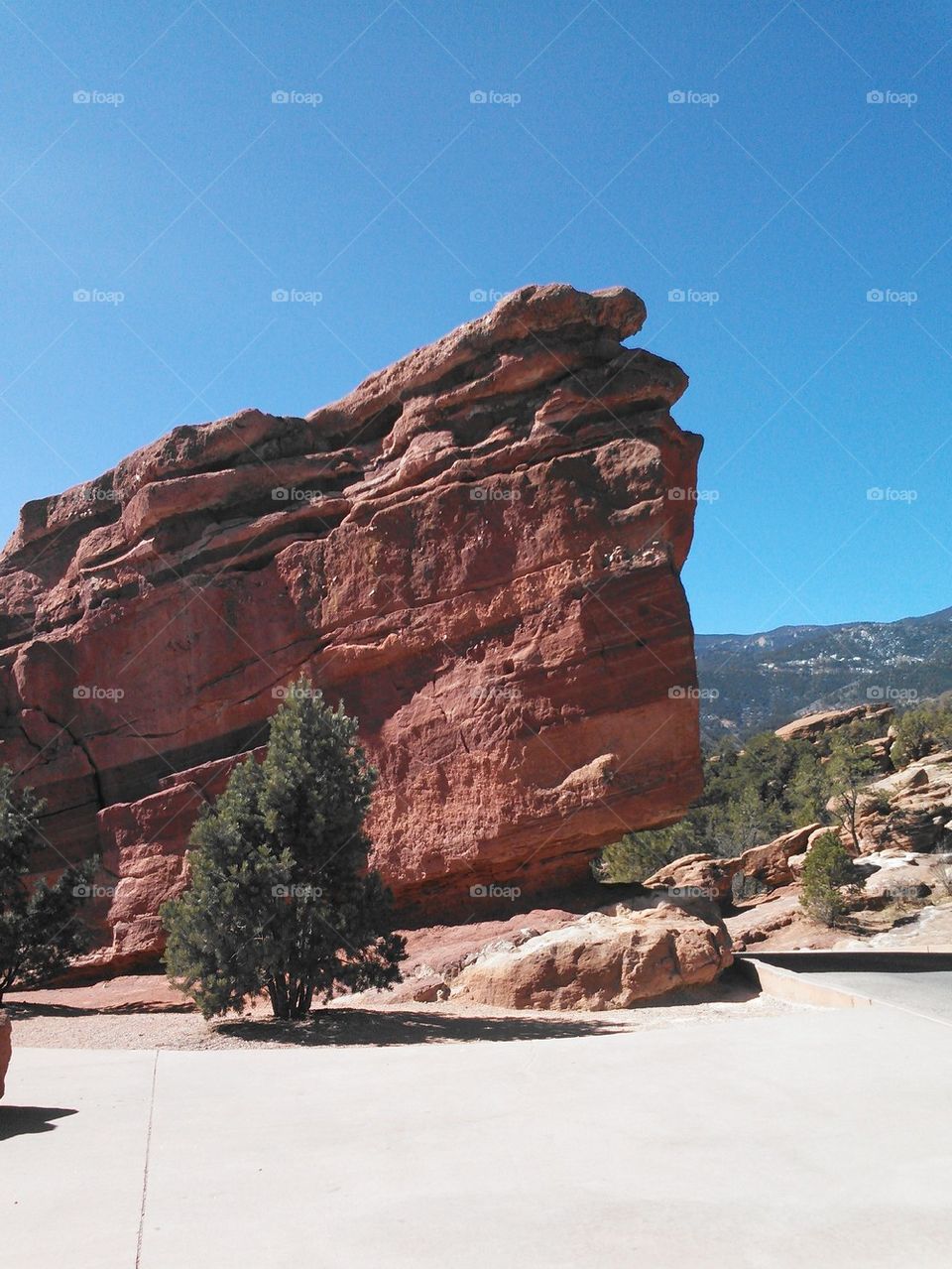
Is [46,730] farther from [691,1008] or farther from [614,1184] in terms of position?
[614,1184]

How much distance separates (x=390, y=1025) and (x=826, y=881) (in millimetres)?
22921

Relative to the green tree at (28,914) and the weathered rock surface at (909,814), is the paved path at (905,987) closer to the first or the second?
the green tree at (28,914)

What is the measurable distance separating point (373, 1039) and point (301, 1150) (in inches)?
289

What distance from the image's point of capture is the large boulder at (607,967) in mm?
15797

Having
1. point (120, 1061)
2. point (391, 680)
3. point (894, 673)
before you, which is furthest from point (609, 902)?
point (894, 673)

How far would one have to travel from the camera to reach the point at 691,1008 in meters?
15.0

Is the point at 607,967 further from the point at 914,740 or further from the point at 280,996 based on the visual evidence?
the point at 914,740

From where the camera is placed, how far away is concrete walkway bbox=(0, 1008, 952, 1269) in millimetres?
4359
